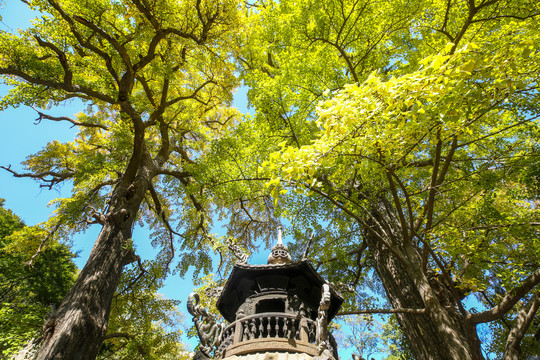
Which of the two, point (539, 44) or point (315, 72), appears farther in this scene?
point (315, 72)

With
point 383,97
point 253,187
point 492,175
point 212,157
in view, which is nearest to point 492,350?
point 492,175

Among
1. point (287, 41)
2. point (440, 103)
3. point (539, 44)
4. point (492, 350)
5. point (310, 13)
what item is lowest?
point (492, 350)

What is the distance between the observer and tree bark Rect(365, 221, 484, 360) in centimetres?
394

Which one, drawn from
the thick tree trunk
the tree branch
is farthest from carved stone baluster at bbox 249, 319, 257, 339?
the tree branch

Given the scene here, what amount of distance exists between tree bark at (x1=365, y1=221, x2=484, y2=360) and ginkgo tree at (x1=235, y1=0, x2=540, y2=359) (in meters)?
0.02

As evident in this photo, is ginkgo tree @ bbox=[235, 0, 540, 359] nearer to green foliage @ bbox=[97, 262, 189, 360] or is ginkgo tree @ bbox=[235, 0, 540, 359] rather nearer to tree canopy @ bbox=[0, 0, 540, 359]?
tree canopy @ bbox=[0, 0, 540, 359]

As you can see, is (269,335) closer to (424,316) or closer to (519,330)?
(424,316)

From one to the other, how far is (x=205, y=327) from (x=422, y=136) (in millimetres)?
5123

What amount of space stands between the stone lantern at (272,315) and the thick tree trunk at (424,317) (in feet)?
4.82

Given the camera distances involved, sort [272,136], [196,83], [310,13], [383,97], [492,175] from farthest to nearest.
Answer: [196,83]
[272,136]
[310,13]
[492,175]
[383,97]

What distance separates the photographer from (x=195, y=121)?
44.0ft

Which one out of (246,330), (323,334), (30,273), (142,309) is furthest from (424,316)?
(30,273)

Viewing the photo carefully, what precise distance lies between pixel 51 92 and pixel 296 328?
30.2 feet

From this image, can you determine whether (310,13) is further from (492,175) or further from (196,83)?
(196,83)
